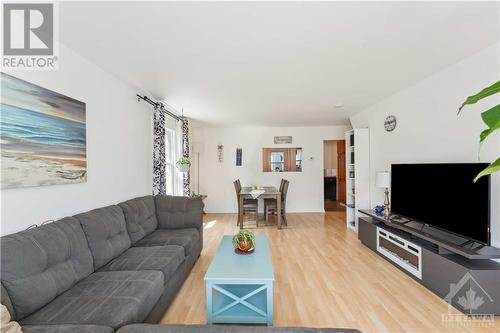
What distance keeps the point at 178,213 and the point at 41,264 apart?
186cm

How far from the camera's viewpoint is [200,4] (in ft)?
5.34

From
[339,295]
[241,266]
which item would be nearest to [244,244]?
[241,266]

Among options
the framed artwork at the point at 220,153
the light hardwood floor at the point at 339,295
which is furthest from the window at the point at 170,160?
the framed artwork at the point at 220,153

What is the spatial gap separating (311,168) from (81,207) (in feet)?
18.0

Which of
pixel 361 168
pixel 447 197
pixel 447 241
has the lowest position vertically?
pixel 447 241

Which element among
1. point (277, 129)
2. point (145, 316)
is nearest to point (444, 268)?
point (145, 316)

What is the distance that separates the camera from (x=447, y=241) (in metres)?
2.34

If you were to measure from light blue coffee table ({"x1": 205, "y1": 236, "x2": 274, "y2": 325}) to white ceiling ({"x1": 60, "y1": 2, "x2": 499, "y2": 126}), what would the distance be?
2.04 metres

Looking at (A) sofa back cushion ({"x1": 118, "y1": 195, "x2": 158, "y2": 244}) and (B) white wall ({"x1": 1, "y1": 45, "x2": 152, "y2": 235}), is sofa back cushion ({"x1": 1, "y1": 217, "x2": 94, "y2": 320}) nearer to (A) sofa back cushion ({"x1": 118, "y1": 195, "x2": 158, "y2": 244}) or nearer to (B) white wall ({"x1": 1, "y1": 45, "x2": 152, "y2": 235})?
(B) white wall ({"x1": 1, "y1": 45, "x2": 152, "y2": 235})

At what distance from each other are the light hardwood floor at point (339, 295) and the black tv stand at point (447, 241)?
1.80 feet

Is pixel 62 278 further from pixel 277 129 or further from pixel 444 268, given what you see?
pixel 277 129

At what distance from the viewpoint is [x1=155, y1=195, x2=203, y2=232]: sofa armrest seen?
331 cm

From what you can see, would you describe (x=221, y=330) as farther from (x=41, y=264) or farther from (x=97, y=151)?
(x=97, y=151)

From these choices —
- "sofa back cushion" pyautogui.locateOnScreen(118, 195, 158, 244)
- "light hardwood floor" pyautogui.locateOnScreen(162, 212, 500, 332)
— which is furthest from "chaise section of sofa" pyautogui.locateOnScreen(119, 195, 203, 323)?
"light hardwood floor" pyautogui.locateOnScreen(162, 212, 500, 332)
